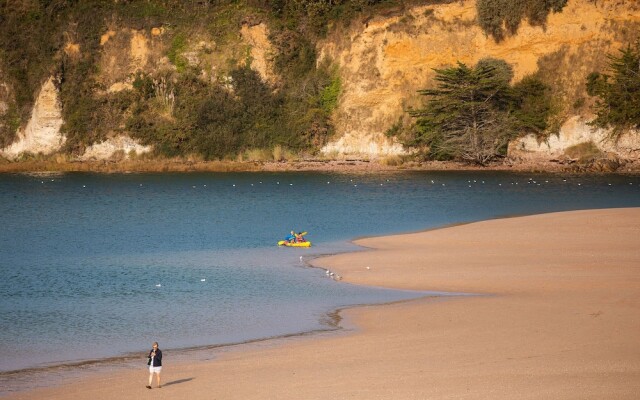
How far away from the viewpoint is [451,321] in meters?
18.6

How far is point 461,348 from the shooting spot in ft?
53.4

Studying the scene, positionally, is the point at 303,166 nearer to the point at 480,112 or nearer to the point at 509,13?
the point at 480,112

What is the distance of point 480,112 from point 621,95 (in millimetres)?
8489

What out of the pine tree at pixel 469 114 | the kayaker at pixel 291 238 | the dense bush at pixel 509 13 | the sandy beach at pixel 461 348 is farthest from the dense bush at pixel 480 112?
the sandy beach at pixel 461 348

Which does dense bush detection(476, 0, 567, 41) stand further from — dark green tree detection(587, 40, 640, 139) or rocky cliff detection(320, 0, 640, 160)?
dark green tree detection(587, 40, 640, 139)

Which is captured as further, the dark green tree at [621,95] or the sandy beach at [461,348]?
the dark green tree at [621,95]

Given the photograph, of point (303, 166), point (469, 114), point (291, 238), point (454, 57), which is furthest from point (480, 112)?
point (291, 238)

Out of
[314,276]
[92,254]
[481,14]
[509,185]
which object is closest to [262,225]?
[92,254]

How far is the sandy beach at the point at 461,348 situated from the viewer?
14.1 metres

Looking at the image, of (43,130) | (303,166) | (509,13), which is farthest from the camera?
(43,130)

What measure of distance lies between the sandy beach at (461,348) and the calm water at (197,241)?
1.56 meters

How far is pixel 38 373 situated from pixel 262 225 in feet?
70.9

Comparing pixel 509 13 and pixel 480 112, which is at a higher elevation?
pixel 509 13

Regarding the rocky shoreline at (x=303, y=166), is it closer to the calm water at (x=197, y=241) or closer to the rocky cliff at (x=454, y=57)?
the rocky cliff at (x=454, y=57)
